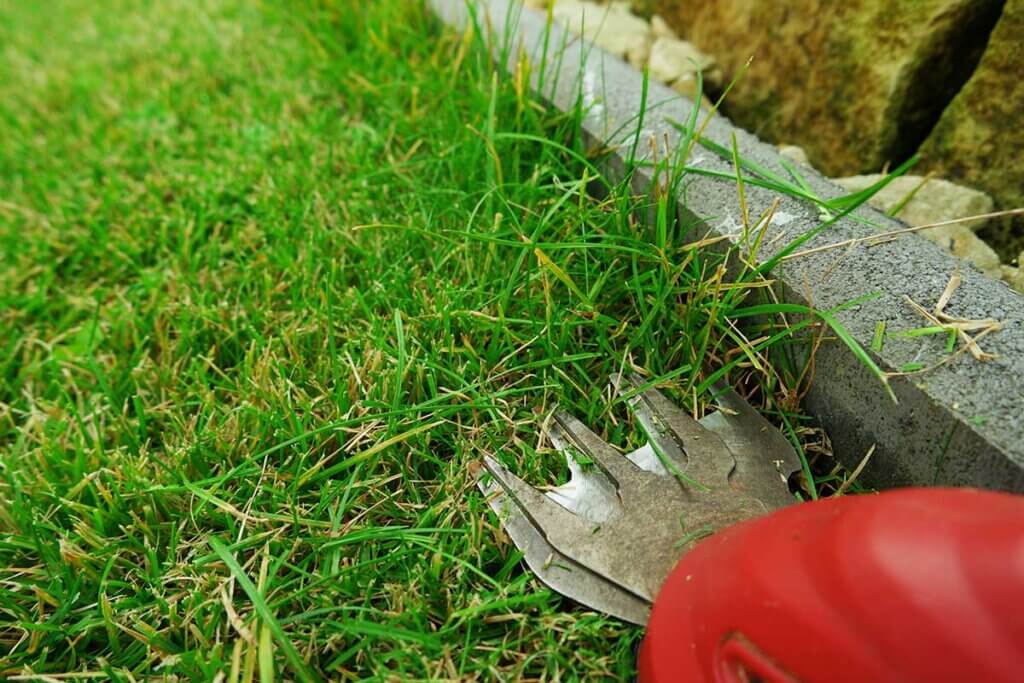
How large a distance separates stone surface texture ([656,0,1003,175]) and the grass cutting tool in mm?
948

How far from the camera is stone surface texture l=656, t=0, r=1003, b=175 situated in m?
1.85

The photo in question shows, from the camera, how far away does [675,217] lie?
169 centimetres

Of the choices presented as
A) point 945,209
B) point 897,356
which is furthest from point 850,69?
point 897,356

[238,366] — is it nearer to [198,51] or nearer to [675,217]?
[675,217]

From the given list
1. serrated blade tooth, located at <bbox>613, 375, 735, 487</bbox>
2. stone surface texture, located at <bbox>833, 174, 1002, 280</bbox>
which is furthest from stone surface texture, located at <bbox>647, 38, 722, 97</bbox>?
serrated blade tooth, located at <bbox>613, 375, 735, 487</bbox>

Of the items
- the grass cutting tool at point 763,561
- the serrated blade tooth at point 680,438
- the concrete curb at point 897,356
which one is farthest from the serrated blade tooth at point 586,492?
the concrete curb at point 897,356

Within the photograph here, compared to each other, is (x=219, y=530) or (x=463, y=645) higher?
(x=463, y=645)

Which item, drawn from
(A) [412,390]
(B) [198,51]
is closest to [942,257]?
(A) [412,390]

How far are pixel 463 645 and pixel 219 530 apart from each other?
1.84 ft

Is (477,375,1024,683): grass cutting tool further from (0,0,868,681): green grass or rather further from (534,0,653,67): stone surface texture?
(534,0,653,67): stone surface texture

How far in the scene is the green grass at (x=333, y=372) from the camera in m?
1.27

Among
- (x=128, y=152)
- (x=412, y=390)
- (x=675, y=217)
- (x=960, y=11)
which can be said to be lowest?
(x=128, y=152)

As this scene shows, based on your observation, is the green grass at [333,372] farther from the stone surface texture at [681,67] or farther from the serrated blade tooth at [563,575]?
the stone surface texture at [681,67]

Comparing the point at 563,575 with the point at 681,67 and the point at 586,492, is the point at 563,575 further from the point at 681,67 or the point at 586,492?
the point at 681,67
